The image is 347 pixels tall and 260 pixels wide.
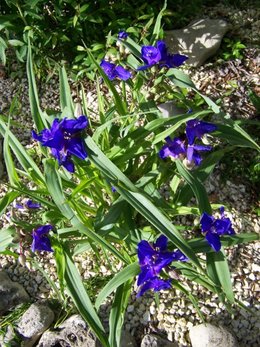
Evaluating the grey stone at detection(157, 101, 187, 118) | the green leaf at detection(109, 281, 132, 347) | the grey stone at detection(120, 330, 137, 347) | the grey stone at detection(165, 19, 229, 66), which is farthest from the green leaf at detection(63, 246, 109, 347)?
the grey stone at detection(165, 19, 229, 66)

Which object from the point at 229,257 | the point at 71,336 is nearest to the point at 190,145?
the point at 229,257

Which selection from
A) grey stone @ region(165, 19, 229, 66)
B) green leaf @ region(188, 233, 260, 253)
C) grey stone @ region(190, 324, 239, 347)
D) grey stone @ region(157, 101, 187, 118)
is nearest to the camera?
green leaf @ region(188, 233, 260, 253)

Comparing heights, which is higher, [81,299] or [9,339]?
[81,299]

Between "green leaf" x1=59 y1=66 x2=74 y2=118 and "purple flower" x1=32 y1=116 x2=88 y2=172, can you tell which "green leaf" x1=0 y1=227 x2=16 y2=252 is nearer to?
"purple flower" x1=32 y1=116 x2=88 y2=172

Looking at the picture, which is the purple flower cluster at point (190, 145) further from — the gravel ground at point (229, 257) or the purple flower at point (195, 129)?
the gravel ground at point (229, 257)

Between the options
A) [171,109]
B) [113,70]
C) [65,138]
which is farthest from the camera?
[171,109]

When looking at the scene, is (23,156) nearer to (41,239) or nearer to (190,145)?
(41,239)

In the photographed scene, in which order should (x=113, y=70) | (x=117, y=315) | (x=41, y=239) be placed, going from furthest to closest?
(x=113, y=70)
(x=117, y=315)
(x=41, y=239)

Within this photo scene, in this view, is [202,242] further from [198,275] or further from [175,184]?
[175,184]
